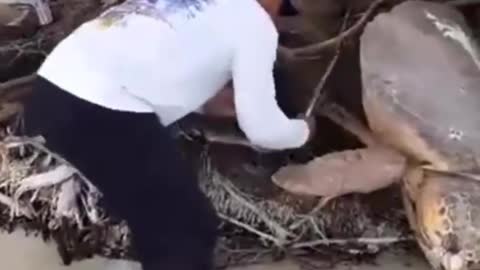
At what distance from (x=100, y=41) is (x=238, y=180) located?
0.31 m

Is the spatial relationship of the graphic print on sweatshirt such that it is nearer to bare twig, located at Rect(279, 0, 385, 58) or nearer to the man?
the man

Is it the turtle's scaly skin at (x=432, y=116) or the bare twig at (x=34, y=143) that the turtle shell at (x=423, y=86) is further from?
the bare twig at (x=34, y=143)

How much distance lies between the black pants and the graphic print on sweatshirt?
0.11 meters

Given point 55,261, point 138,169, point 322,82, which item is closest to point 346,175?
point 322,82

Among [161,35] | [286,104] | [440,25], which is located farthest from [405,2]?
[161,35]

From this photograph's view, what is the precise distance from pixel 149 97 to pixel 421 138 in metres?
0.38

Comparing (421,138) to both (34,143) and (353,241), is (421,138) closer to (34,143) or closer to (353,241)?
(353,241)

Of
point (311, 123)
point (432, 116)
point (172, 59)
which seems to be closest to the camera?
point (172, 59)

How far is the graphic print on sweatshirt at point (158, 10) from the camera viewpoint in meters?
1.35

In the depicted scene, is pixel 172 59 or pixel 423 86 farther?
pixel 423 86

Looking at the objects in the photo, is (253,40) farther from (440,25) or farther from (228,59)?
(440,25)

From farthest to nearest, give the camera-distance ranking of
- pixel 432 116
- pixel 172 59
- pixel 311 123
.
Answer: pixel 311 123
pixel 432 116
pixel 172 59

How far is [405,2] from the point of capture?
1648 millimetres

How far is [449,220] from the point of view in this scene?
142 cm
